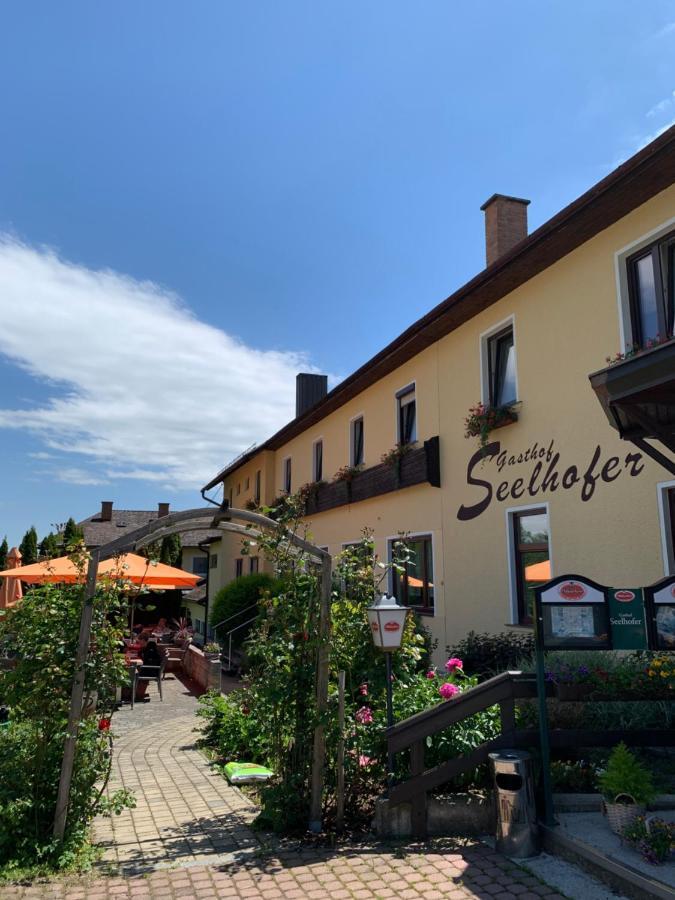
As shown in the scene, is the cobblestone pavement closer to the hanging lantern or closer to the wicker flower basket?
the wicker flower basket

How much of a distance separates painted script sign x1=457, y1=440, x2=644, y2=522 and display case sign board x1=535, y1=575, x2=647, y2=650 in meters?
2.84

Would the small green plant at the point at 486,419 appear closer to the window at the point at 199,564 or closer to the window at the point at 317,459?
the window at the point at 317,459

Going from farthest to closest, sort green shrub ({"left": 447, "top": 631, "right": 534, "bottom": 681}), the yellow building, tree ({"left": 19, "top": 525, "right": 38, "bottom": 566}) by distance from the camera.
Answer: tree ({"left": 19, "top": 525, "right": 38, "bottom": 566}) < green shrub ({"left": 447, "top": 631, "right": 534, "bottom": 681}) < the yellow building

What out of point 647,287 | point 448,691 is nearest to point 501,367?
point 647,287

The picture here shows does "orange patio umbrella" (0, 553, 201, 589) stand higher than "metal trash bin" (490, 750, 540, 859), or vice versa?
"orange patio umbrella" (0, 553, 201, 589)

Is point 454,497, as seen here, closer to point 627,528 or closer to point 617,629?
point 627,528

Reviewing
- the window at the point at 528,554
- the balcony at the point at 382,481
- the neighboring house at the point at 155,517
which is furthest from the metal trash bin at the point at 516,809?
the neighboring house at the point at 155,517

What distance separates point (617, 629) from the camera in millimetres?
4652

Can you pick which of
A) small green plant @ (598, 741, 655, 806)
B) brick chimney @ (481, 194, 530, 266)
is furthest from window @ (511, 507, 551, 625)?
brick chimney @ (481, 194, 530, 266)

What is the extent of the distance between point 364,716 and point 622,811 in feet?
6.90

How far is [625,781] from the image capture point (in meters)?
4.30

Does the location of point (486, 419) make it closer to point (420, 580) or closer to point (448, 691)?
point (420, 580)

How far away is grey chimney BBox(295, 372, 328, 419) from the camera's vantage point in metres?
23.8

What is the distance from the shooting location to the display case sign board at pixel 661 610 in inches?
179
